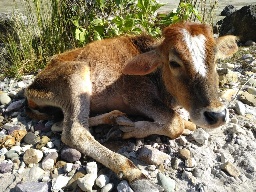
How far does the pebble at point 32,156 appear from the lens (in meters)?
4.60

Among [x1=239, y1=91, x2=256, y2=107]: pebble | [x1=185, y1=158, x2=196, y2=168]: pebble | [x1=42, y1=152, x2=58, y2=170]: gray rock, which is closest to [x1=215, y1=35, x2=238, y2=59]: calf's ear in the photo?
[x1=239, y1=91, x2=256, y2=107]: pebble

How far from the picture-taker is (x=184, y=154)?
15.2 feet

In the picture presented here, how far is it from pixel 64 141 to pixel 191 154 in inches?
66.2

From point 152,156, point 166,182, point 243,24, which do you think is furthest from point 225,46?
point 243,24

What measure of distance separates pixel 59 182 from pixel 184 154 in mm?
1586

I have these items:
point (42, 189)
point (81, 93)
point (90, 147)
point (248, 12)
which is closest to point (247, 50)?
point (248, 12)

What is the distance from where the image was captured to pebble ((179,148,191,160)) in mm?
4602

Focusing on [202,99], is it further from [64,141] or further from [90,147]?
[64,141]

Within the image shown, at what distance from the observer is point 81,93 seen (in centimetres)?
529

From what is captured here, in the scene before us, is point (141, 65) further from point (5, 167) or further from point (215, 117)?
point (5, 167)

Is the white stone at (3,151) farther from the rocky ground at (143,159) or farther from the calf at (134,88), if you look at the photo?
the calf at (134,88)

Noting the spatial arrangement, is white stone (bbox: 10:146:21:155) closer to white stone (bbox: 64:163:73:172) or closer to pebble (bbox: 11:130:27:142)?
pebble (bbox: 11:130:27:142)

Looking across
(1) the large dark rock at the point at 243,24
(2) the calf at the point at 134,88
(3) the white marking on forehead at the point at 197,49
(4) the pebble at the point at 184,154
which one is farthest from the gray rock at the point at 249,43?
(4) the pebble at the point at 184,154

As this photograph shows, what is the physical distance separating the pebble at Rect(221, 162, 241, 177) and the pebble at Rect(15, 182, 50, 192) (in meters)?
2.12
